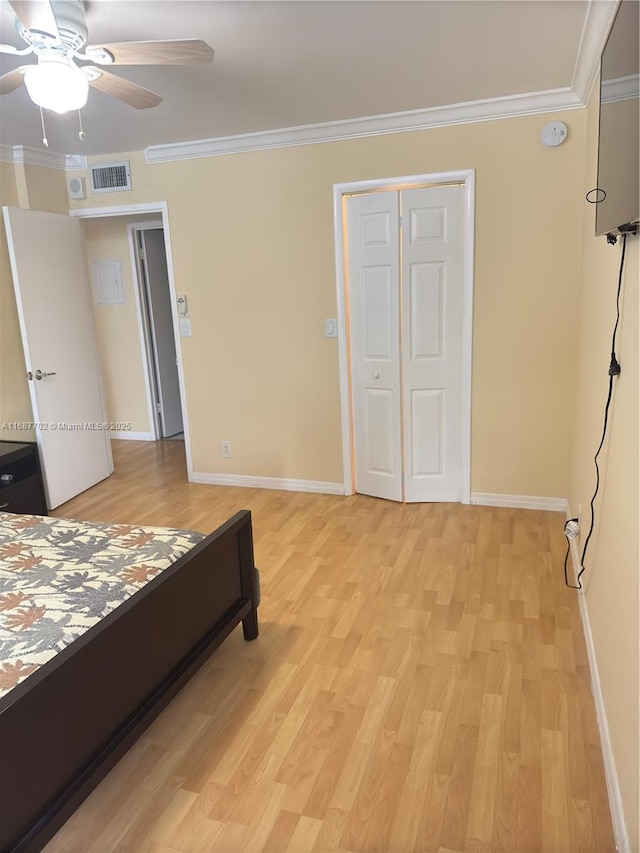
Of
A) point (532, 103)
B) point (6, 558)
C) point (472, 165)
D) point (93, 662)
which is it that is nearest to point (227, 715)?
point (93, 662)

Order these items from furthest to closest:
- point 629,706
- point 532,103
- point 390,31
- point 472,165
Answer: point 472,165 → point 532,103 → point 390,31 → point 629,706

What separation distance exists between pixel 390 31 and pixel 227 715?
2.74 m

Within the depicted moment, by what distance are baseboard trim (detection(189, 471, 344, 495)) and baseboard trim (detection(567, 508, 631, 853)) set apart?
2.05 meters

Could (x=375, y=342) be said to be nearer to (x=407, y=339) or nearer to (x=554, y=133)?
(x=407, y=339)

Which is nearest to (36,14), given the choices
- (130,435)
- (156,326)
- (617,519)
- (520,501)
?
(617,519)

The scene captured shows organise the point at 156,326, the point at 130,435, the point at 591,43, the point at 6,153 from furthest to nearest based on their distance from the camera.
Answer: the point at 130,435 → the point at 156,326 → the point at 6,153 → the point at 591,43

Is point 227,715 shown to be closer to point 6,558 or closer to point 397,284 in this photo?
point 6,558

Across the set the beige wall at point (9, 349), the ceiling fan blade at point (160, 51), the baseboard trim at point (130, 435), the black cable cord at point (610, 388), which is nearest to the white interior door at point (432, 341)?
the black cable cord at point (610, 388)

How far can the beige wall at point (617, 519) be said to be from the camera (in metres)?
1.55

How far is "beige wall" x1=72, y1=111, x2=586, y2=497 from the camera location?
3484 mm

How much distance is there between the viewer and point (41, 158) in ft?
13.6

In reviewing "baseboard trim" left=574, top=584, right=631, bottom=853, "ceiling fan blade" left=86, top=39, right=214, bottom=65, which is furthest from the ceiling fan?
"baseboard trim" left=574, top=584, right=631, bottom=853

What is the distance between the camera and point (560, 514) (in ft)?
12.3

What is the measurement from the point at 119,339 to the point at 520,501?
167 inches
